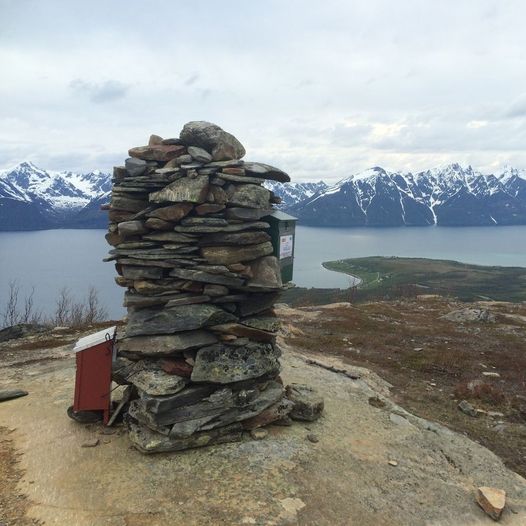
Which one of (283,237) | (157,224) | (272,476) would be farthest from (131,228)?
(272,476)

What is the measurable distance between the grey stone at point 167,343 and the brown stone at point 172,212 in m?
3.29

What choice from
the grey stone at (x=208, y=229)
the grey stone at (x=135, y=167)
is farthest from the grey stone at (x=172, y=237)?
the grey stone at (x=135, y=167)

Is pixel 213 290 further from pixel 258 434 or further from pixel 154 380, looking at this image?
pixel 258 434

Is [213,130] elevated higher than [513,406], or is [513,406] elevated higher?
[213,130]

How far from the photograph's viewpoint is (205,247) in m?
12.5

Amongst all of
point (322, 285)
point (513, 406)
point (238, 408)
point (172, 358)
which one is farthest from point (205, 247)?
point (322, 285)

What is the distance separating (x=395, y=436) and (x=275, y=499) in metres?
5.48

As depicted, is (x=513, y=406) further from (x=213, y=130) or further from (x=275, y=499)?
(x=213, y=130)

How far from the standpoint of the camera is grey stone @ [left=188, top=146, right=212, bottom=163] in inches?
492

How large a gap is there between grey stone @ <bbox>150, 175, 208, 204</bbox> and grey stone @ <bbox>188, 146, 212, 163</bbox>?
0.63 meters

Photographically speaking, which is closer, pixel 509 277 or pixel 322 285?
pixel 322 285

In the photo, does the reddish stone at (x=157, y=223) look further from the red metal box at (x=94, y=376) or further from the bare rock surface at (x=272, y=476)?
the bare rock surface at (x=272, y=476)

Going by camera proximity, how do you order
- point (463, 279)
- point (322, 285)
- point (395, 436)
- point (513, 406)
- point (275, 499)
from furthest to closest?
1. point (463, 279)
2. point (322, 285)
3. point (513, 406)
4. point (395, 436)
5. point (275, 499)

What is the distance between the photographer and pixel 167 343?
12.2 metres
